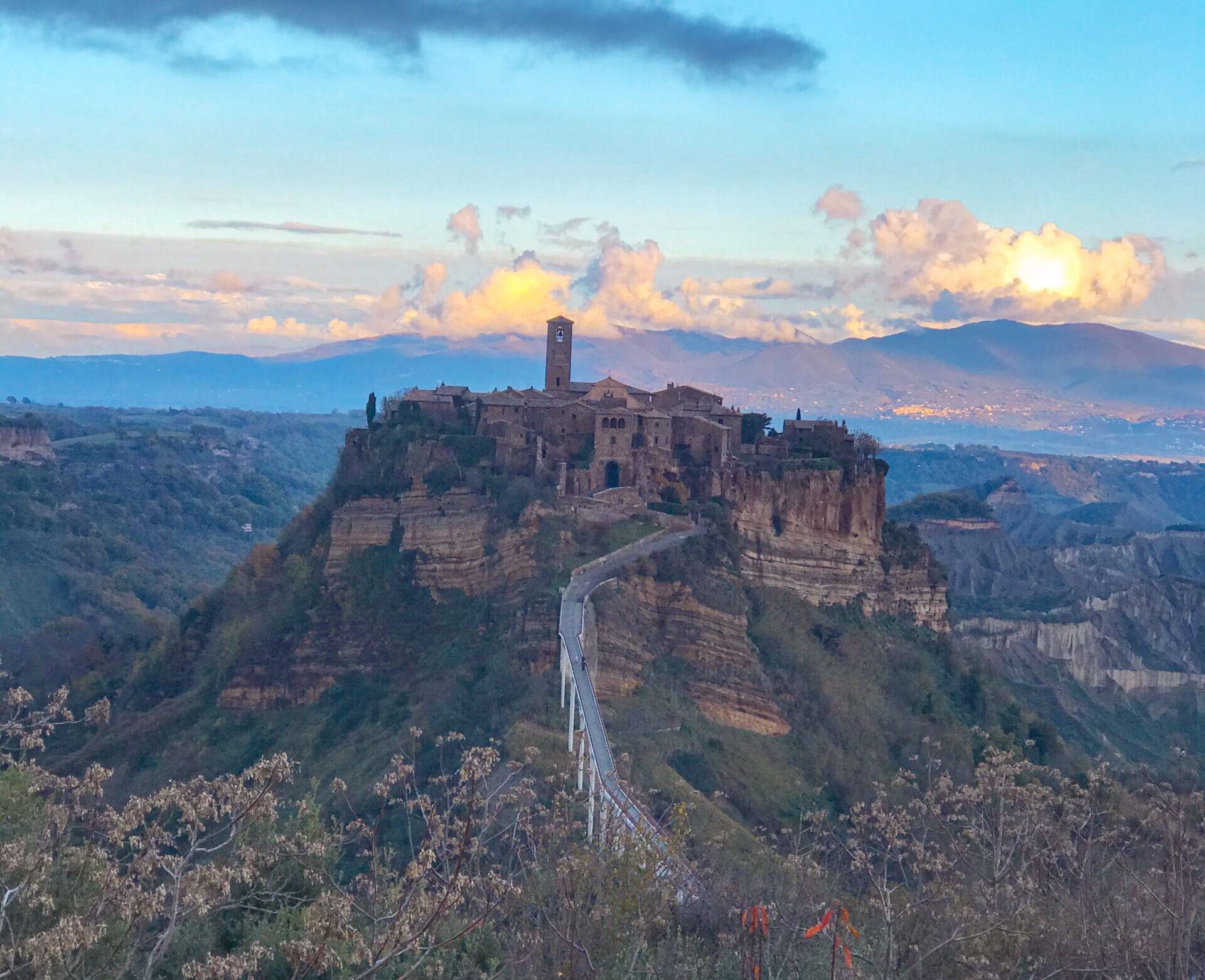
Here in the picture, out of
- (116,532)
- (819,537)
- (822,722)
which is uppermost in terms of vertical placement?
(819,537)

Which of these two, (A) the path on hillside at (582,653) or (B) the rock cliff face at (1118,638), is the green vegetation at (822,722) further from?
(B) the rock cliff face at (1118,638)

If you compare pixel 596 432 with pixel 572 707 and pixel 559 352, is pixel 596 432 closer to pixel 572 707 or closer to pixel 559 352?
pixel 559 352

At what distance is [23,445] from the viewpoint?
463 feet

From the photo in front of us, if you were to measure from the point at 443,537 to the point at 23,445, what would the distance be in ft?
329

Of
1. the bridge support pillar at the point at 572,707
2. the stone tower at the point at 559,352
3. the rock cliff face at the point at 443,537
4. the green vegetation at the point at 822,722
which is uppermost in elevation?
the stone tower at the point at 559,352

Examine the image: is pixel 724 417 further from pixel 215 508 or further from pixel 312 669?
pixel 215 508

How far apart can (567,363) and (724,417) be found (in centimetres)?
1097

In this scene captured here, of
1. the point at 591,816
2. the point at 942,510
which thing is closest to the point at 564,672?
the point at 591,816

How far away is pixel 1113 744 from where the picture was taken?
7794 cm

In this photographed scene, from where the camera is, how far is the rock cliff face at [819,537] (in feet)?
189

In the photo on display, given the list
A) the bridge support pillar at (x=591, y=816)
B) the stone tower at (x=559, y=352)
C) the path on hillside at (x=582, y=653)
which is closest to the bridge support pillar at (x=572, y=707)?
the path on hillside at (x=582, y=653)

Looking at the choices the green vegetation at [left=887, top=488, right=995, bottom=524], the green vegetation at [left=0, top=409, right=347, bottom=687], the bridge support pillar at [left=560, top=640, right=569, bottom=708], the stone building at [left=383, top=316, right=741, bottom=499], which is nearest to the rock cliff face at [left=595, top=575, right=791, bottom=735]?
the bridge support pillar at [left=560, top=640, right=569, bottom=708]

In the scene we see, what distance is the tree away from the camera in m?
64.8

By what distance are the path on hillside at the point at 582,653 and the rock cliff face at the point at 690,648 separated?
1.09 m
